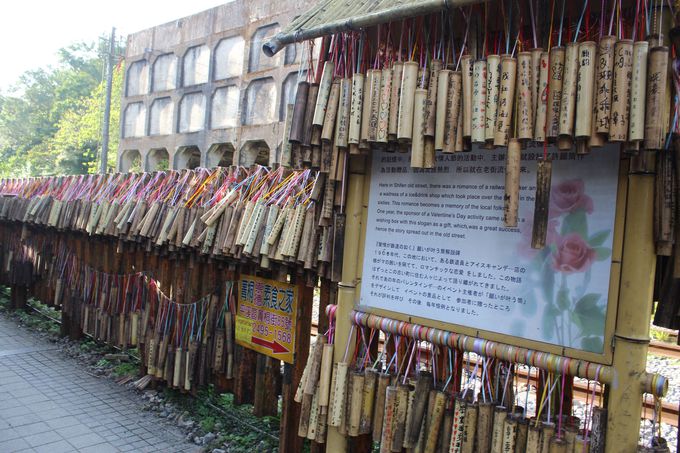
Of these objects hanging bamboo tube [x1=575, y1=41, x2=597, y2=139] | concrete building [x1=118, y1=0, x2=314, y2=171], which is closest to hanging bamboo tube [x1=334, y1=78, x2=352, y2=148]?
hanging bamboo tube [x1=575, y1=41, x2=597, y2=139]

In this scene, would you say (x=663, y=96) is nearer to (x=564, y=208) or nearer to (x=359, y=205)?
(x=564, y=208)

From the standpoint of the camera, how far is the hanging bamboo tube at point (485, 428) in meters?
2.39

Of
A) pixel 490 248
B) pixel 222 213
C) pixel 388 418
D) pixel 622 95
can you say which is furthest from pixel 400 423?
pixel 222 213

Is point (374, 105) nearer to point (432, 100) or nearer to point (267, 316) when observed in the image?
point (432, 100)

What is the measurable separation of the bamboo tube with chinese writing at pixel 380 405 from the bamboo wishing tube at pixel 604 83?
1650mm

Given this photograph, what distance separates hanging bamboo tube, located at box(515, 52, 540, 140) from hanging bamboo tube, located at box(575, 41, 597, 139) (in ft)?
0.62

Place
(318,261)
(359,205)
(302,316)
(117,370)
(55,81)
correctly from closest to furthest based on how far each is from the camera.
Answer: (359,205) < (318,261) < (302,316) < (117,370) < (55,81)

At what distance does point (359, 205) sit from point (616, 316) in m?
1.53

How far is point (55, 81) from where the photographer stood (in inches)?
1933

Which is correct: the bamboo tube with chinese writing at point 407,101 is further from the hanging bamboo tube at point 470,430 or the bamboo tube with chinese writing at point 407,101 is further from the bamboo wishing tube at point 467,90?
the hanging bamboo tube at point 470,430

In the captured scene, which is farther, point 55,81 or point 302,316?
point 55,81

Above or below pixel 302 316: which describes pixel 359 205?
above

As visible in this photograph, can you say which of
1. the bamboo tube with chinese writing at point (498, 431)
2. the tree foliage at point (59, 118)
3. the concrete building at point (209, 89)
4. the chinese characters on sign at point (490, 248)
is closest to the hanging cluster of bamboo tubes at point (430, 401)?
the bamboo tube with chinese writing at point (498, 431)

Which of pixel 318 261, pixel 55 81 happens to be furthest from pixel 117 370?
pixel 55 81
